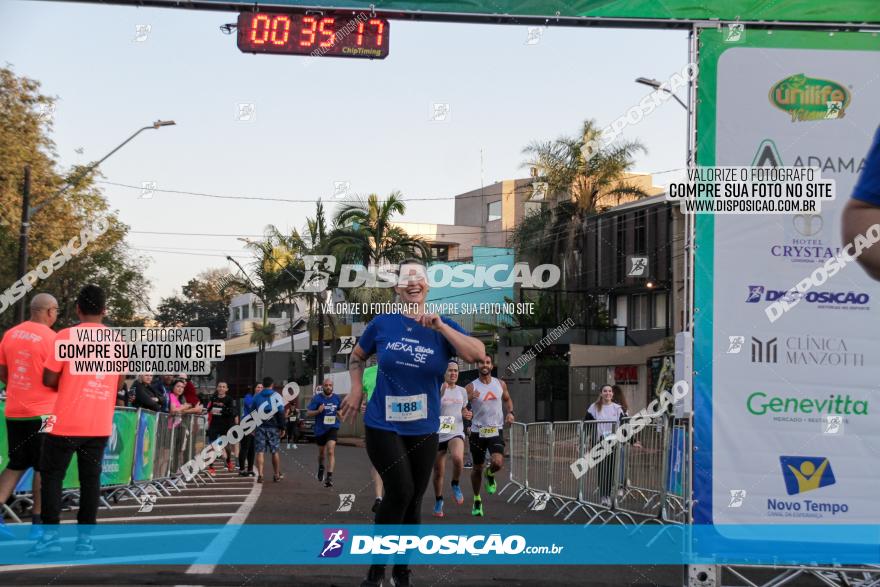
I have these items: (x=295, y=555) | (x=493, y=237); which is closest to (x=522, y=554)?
(x=295, y=555)

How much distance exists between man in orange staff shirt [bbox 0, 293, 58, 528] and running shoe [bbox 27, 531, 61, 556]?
0.78m

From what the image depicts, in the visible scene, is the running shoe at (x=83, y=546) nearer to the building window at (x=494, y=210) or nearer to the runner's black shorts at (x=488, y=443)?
the runner's black shorts at (x=488, y=443)

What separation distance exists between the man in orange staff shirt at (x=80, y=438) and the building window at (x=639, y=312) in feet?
121

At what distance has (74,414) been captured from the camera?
7516 millimetres

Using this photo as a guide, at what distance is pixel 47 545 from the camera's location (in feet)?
24.7

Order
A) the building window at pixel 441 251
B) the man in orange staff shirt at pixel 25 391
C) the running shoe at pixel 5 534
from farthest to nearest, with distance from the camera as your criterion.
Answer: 1. the building window at pixel 441 251
2. the running shoe at pixel 5 534
3. the man in orange staff shirt at pixel 25 391

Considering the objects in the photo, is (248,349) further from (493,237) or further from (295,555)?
(295,555)

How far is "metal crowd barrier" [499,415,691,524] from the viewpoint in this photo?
36.3 ft

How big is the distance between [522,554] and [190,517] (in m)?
4.34

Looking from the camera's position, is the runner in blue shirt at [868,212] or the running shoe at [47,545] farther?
the running shoe at [47,545]

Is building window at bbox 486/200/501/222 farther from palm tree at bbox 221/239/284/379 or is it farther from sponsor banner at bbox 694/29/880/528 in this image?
sponsor banner at bbox 694/29/880/528

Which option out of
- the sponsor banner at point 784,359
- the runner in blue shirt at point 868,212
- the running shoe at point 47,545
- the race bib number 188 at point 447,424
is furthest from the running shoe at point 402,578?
the race bib number 188 at point 447,424

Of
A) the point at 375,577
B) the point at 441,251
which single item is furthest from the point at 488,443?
the point at 441,251

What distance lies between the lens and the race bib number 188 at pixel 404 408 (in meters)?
6.44
